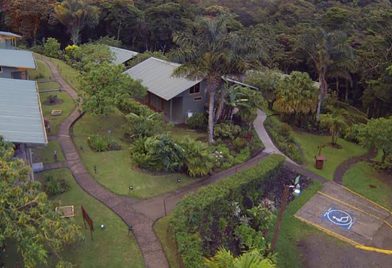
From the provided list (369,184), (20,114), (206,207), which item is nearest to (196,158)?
(206,207)

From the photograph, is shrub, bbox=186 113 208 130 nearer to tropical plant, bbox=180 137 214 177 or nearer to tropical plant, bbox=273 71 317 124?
tropical plant, bbox=180 137 214 177

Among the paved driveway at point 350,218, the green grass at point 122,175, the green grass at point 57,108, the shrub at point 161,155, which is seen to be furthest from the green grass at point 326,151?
the green grass at point 57,108

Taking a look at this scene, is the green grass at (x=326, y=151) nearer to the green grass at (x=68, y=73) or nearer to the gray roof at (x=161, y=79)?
the gray roof at (x=161, y=79)

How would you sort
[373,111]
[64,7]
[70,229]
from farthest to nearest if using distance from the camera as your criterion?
[64,7] < [373,111] < [70,229]

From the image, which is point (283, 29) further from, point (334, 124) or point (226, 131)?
point (226, 131)

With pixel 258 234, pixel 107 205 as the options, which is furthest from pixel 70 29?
pixel 258 234

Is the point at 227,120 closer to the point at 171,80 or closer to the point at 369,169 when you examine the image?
the point at 171,80
